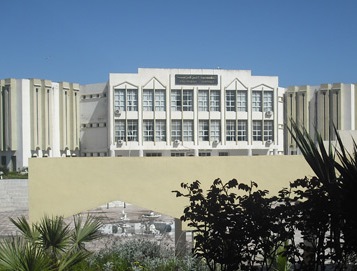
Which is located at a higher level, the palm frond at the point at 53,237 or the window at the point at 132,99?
the window at the point at 132,99

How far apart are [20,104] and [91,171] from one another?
3737cm

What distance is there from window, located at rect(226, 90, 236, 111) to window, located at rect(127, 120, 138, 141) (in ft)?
30.7

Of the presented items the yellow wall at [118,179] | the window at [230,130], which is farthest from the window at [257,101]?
the yellow wall at [118,179]

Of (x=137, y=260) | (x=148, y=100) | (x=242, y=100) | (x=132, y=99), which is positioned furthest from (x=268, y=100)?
(x=137, y=260)

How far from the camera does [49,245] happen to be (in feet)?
19.7

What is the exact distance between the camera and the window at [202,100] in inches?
1736

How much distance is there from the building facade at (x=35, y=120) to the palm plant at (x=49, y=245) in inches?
1531

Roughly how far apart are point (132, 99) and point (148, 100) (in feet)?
5.19

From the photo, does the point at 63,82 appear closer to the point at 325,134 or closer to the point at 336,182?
the point at 325,134

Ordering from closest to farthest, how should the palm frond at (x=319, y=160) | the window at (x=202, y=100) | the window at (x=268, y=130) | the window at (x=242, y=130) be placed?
the palm frond at (x=319, y=160) → the window at (x=202, y=100) → the window at (x=242, y=130) → the window at (x=268, y=130)

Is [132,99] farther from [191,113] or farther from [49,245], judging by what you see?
[49,245]

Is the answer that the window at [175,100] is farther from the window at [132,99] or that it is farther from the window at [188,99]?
the window at [132,99]

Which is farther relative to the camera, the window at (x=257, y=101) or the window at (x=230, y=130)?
the window at (x=257, y=101)

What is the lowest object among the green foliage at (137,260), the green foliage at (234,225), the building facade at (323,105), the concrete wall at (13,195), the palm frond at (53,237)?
the concrete wall at (13,195)
